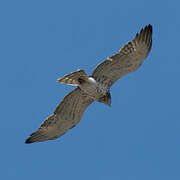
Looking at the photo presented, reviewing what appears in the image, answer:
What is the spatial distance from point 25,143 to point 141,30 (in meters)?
5.03

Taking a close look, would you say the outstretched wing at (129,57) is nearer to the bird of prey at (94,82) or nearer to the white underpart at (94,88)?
the bird of prey at (94,82)

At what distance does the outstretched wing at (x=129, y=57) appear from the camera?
15.4 metres

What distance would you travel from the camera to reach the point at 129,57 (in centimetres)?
1545

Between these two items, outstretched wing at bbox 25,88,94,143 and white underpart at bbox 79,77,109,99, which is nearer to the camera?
white underpart at bbox 79,77,109,99

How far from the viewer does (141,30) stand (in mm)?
15508

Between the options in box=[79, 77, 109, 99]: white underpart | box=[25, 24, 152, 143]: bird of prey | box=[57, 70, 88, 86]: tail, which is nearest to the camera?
box=[57, 70, 88, 86]: tail

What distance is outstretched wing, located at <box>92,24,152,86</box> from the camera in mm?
15391

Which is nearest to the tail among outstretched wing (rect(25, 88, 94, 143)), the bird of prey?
the bird of prey

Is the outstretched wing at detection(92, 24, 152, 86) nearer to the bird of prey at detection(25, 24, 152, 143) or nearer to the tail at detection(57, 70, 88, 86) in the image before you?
the bird of prey at detection(25, 24, 152, 143)


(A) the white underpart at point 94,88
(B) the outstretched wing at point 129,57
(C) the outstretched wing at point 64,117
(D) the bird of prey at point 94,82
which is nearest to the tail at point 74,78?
(D) the bird of prey at point 94,82

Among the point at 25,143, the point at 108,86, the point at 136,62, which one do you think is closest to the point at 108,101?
the point at 108,86

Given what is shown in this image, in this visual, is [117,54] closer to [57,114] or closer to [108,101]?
[108,101]

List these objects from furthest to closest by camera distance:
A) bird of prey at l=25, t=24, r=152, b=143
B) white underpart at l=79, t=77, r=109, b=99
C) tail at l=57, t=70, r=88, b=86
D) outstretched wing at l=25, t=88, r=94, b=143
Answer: outstretched wing at l=25, t=88, r=94, b=143, white underpart at l=79, t=77, r=109, b=99, bird of prey at l=25, t=24, r=152, b=143, tail at l=57, t=70, r=88, b=86

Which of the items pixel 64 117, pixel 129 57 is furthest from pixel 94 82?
pixel 64 117
